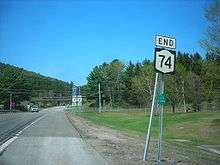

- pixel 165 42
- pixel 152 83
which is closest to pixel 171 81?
pixel 152 83

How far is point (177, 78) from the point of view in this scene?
8069 cm

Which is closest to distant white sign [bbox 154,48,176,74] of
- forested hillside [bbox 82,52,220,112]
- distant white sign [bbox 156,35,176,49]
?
distant white sign [bbox 156,35,176,49]

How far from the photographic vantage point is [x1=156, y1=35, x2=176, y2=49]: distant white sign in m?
14.3

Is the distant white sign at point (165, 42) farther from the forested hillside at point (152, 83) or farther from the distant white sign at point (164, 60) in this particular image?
the forested hillside at point (152, 83)

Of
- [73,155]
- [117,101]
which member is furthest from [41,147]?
[117,101]

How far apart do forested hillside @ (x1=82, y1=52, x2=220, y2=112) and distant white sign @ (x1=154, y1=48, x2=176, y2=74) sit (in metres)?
22.5

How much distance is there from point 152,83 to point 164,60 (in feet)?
265

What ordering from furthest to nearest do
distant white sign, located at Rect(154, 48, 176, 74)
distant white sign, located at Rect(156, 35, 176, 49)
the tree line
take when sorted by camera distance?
the tree line, distant white sign, located at Rect(156, 35, 176, 49), distant white sign, located at Rect(154, 48, 176, 74)

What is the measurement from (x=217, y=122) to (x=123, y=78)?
11250cm

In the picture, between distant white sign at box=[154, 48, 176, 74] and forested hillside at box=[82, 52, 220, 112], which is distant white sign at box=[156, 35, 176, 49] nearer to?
distant white sign at box=[154, 48, 176, 74]

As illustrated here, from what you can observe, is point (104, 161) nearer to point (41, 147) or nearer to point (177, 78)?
point (41, 147)

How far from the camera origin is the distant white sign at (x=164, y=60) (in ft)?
46.3

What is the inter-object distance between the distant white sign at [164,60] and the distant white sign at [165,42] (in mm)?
196

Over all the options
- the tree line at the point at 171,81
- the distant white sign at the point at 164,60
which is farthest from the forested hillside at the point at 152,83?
the distant white sign at the point at 164,60
